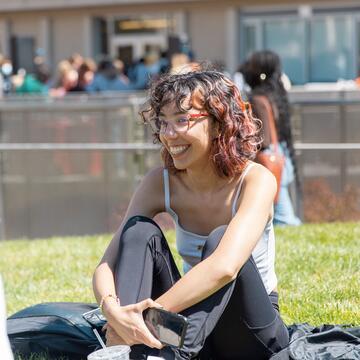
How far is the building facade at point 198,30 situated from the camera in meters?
22.3

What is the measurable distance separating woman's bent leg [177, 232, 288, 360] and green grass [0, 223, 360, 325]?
2.95 feet

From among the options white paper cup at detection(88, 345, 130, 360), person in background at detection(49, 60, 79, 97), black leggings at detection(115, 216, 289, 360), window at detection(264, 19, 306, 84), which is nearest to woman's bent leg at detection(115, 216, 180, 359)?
black leggings at detection(115, 216, 289, 360)

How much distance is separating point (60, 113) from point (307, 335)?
779cm

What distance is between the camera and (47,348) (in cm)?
389

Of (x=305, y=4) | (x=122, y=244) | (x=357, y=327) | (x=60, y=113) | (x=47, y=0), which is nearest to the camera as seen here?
(x=122, y=244)

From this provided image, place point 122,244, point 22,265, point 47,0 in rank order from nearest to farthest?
point 122,244
point 22,265
point 47,0

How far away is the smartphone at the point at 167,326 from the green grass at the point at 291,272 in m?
1.32

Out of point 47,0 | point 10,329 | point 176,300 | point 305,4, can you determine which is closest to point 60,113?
point 10,329

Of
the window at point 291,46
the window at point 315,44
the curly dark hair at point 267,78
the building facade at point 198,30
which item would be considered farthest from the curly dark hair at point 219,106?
the window at point 291,46

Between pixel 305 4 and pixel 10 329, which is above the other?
pixel 305 4

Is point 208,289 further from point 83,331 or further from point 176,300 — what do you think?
point 83,331

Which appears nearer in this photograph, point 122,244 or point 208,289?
point 208,289

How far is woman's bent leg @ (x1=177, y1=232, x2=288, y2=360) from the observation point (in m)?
3.29

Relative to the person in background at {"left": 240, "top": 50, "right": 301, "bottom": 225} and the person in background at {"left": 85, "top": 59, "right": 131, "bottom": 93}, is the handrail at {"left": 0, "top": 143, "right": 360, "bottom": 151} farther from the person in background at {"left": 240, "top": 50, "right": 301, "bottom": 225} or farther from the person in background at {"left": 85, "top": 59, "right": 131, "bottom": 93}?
the person in background at {"left": 85, "top": 59, "right": 131, "bottom": 93}
